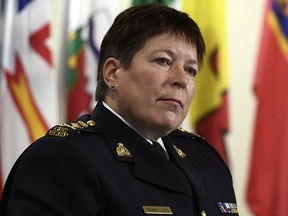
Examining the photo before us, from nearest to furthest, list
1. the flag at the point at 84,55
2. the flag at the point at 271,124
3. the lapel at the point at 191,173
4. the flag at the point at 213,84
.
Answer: the lapel at the point at 191,173
the flag at the point at 271,124
the flag at the point at 213,84
the flag at the point at 84,55

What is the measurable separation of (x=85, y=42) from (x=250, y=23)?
834mm

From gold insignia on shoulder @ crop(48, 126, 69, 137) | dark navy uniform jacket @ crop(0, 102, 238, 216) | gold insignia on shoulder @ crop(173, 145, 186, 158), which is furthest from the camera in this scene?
gold insignia on shoulder @ crop(173, 145, 186, 158)

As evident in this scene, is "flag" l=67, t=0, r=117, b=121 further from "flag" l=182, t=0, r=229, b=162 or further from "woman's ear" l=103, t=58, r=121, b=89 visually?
"woman's ear" l=103, t=58, r=121, b=89

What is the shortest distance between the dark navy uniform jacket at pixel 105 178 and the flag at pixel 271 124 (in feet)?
4.01

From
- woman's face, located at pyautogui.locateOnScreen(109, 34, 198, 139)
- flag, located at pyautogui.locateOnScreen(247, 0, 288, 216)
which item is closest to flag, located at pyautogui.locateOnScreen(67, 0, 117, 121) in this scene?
flag, located at pyautogui.locateOnScreen(247, 0, 288, 216)

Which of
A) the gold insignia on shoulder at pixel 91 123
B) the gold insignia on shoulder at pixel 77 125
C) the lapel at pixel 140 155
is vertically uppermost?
the gold insignia on shoulder at pixel 77 125

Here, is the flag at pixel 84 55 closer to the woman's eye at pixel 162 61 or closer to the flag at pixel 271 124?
the flag at pixel 271 124

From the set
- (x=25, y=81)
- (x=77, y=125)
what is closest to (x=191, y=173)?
(x=77, y=125)

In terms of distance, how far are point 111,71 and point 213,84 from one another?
1523mm

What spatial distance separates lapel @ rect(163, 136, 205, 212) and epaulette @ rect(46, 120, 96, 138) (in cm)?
21

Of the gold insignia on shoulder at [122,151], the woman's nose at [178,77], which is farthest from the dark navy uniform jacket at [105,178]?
the woman's nose at [178,77]

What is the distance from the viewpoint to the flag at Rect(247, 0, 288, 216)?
103 inches

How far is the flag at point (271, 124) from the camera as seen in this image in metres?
2.62

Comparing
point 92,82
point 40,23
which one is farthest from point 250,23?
point 40,23
